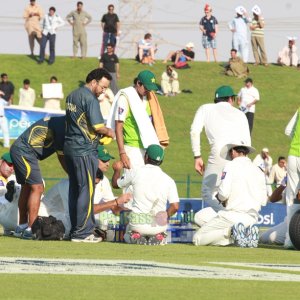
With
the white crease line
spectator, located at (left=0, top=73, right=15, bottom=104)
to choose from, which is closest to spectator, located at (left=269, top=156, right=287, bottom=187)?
spectator, located at (left=0, top=73, right=15, bottom=104)

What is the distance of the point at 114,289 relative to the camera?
920cm

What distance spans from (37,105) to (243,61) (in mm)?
9348

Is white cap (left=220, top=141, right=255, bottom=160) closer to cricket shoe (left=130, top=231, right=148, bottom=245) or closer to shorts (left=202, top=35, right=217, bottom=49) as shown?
cricket shoe (left=130, top=231, right=148, bottom=245)

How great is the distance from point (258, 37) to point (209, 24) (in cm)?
187

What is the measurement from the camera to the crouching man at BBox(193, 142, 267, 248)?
15203 millimetres

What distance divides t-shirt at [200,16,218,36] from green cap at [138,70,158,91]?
101ft

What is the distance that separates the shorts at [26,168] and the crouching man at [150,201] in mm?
1140

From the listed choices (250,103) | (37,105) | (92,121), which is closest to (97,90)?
(92,121)

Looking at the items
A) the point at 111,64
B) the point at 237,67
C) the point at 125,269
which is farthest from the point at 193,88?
the point at 125,269

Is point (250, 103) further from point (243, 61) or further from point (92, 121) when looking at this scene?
point (92, 121)

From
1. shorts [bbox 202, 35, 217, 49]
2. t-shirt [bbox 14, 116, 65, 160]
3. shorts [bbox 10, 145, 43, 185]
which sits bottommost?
shorts [bbox 10, 145, 43, 185]

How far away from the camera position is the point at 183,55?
4841 cm

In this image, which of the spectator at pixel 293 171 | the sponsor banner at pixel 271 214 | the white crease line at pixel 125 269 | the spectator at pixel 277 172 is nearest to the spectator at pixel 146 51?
the spectator at pixel 277 172

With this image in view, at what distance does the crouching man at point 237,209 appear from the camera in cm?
1520
